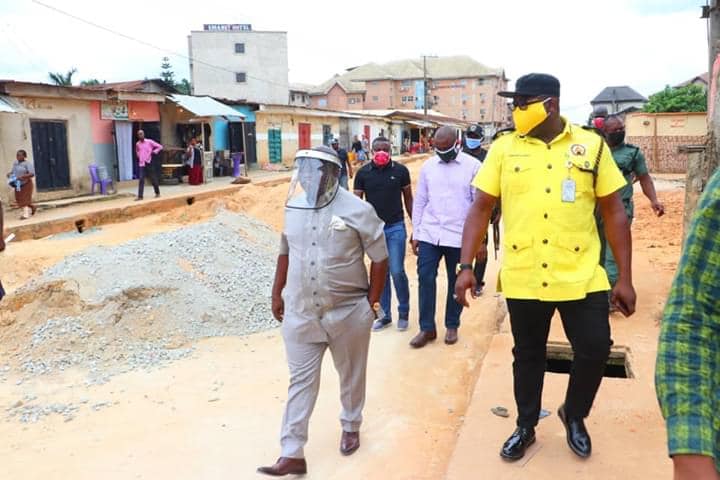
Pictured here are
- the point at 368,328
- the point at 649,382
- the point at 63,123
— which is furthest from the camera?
the point at 63,123

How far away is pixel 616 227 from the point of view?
3.06 meters

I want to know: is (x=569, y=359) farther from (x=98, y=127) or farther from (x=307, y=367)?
(x=98, y=127)

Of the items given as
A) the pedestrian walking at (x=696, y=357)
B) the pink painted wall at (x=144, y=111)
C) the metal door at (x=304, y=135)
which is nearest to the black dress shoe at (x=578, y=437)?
the pedestrian walking at (x=696, y=357)

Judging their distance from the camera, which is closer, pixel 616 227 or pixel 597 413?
pixel 616 227

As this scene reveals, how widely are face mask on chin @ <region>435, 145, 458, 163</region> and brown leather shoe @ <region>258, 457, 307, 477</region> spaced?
2.88 m

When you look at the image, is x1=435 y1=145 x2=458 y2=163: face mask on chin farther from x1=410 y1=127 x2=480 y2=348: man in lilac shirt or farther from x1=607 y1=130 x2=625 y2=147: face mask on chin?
x1=607 y1=130 x2=625 y2=147: face mask on chin

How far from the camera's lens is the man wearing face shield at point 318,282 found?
3543 mm

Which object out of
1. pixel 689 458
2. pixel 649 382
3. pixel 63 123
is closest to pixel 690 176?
pixel 649 382

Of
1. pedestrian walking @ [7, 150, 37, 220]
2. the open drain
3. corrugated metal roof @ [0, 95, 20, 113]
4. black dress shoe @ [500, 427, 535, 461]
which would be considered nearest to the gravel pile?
the open drain

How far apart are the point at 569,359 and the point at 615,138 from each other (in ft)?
6.59

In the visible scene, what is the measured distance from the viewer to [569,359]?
5.10 m

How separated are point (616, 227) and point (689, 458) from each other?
192cm

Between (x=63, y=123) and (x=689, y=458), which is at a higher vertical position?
(x=63, y=123)

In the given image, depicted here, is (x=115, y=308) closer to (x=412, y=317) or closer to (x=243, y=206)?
(x=412, y=317)
